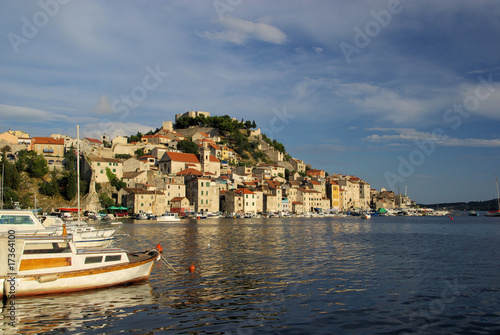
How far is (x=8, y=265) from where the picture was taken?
14.2 metres

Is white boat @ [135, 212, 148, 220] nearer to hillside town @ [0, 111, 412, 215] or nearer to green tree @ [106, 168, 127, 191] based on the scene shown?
Answer: hillside town @ [0, 111, 412, 215]

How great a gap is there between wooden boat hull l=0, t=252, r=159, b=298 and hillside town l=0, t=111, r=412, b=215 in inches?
2429

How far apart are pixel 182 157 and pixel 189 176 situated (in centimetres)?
1066

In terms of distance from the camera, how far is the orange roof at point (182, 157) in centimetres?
9756

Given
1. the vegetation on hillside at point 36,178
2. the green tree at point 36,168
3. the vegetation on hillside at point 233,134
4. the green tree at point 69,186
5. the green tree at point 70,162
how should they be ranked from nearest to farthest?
the vegetation on hillside at point 36,178, the green tree at point 69,186, the green tree at point 36,168, the green tree at point 70,162, the vegetation on hillside at point 233,134

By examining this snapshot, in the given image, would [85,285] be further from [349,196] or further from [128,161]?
[349,196]

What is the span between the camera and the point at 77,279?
50.2ft

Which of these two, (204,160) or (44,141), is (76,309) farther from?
(204,160)

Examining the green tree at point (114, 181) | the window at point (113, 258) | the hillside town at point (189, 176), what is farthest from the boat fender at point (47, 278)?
the green tree at point (114, 181)

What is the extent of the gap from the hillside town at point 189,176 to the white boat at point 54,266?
203 feet

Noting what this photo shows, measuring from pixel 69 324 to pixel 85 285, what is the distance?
4056 millimetres

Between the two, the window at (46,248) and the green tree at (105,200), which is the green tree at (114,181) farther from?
the window at (46,248)

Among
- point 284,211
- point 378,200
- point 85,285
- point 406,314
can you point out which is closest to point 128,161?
point 284,211

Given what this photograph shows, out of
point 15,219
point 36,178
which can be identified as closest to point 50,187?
point 36,178
